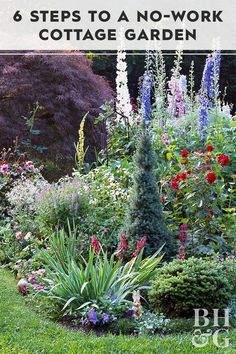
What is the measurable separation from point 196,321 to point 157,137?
11.0ft

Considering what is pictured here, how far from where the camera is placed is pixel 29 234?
225 inches

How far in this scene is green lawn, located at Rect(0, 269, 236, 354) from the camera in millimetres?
3660

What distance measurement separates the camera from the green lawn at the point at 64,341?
12.0 feet

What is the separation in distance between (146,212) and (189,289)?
111cm

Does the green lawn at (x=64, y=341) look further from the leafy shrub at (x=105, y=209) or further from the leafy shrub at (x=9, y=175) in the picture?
the leafy shrub at (x=9, y=175)

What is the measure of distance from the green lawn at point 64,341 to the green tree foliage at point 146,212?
1238 mm

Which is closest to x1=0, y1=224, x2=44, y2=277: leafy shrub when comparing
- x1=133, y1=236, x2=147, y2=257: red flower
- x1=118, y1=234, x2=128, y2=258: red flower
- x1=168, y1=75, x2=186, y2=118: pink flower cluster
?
x1=118, y1=234, x2=128, y2=258: red flower

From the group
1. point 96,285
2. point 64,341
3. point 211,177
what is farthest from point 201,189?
point 64,341

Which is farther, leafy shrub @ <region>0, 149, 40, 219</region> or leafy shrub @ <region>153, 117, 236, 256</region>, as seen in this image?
leafy shrub @ <region>0, 149, 40, 219</region>

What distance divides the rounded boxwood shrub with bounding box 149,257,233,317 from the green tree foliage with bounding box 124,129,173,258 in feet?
2.34

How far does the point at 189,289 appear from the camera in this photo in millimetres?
4164

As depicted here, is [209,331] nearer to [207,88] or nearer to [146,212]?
[146,212]

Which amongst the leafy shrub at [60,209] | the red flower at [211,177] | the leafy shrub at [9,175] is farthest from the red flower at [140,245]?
the leafy shrub at [9,175]

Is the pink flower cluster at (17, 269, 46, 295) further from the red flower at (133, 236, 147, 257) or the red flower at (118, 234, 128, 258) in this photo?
the red flower at (133, 236, 147, 257)
